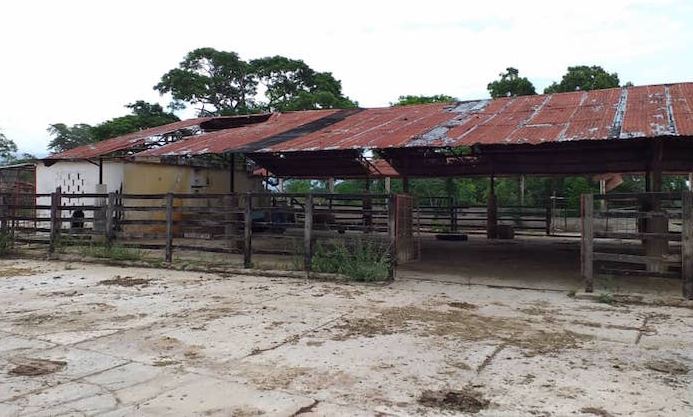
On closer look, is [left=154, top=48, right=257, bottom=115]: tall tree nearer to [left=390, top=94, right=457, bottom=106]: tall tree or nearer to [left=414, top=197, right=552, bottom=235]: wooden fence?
[left=390, top=94, right=457, bottom=106]: tall tree

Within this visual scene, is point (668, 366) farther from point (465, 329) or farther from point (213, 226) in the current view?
point (213, 226)

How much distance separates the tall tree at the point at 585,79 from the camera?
2678 centimetres

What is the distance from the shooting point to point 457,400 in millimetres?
3939

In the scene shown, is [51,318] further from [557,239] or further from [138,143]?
[557,239]

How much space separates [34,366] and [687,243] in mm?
7741

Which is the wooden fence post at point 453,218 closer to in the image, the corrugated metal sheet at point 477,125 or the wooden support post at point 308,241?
the corrugated metal sheet at point 477,125

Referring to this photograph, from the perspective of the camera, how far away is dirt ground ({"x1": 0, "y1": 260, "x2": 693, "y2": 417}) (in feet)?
12.7

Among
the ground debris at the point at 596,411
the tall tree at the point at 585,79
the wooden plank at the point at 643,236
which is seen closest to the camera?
the ground debris at the point at 596,411

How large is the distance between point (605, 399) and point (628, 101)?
9.16 meters

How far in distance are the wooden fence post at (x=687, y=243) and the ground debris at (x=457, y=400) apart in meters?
5.06

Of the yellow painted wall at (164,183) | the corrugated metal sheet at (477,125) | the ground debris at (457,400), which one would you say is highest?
the corrugated metal sheet at (477,125)

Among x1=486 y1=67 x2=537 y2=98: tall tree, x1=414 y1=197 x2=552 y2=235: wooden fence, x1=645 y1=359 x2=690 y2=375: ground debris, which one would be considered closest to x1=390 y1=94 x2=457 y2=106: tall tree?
x1=486 y1=67 x2=537 y2=98: tall tree

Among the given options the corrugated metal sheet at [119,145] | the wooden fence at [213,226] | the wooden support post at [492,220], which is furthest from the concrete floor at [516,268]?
the corrugated metal sheet at [119,145]

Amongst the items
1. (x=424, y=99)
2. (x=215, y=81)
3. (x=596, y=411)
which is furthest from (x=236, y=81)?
(x=596, y=411)
